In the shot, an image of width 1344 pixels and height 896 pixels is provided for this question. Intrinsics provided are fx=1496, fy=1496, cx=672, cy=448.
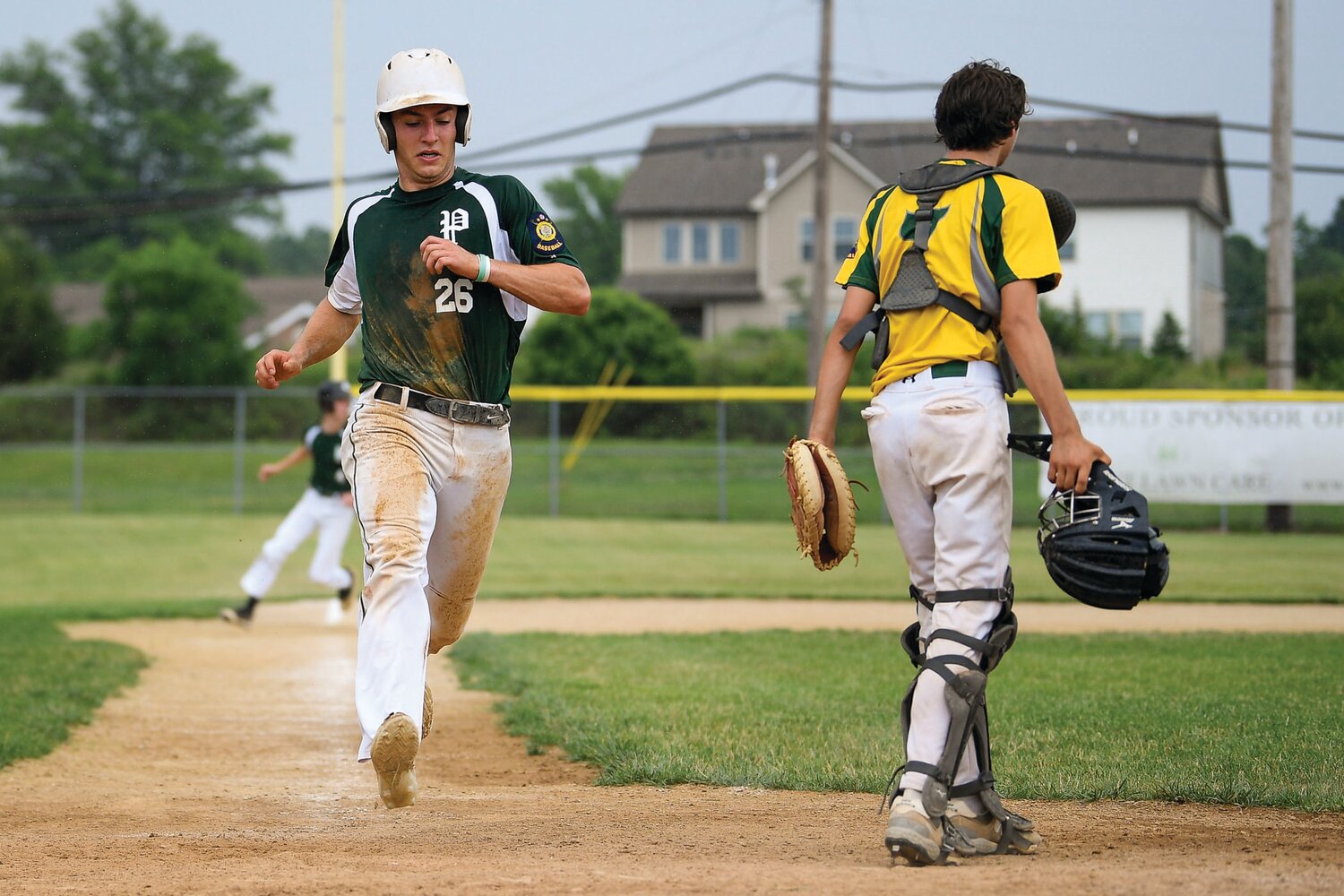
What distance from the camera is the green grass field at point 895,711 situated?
5648 millimetres

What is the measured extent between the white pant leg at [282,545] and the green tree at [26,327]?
3219 centimetres

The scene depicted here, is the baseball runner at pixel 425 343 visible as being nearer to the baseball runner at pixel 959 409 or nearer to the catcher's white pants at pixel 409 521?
the catcher's white pants at pixel 409 521

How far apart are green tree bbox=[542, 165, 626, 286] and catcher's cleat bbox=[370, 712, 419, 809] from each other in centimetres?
6822

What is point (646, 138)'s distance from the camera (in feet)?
160

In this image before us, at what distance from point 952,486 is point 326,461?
→ 29.3 feet

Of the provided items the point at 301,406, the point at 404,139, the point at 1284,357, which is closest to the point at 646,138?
the point at 301,406

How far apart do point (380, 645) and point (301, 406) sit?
31.5 metres

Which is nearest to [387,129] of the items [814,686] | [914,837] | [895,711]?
[914,837]

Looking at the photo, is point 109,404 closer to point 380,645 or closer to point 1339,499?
point 1339,499

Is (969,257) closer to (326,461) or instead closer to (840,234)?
(326,461)

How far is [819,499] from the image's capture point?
4332 mm

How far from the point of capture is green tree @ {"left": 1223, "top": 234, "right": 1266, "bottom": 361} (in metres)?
39.4

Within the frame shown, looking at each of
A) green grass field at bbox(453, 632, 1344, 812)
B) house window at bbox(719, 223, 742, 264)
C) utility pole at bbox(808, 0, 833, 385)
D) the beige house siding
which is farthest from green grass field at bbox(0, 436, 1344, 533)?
house window at bbox(719, 223, 742, 264)

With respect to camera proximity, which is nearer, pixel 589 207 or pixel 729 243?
pixel 729 243
